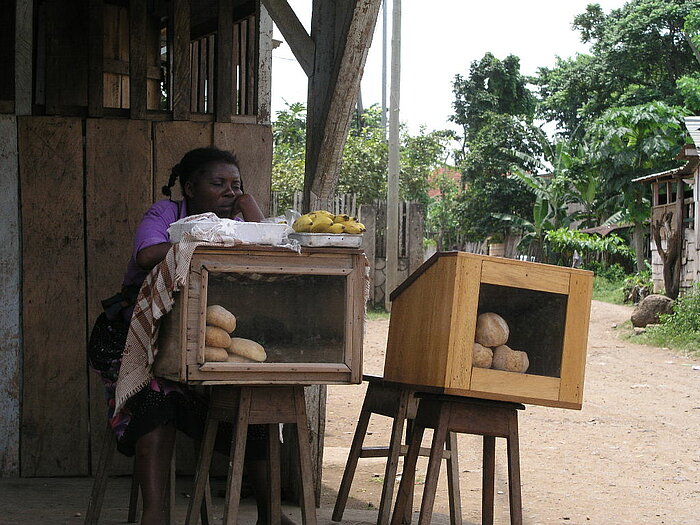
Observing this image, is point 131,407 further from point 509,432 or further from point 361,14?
point 361,14

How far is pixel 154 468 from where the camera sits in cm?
325

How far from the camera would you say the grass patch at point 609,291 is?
20.0m

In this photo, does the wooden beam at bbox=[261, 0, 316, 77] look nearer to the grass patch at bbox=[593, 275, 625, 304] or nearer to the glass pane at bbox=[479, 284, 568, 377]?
the glass pane at bbox=[479, 284, 568, 377]

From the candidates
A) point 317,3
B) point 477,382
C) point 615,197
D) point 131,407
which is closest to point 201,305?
point 131,407

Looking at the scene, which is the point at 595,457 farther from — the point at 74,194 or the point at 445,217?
the point at 445,217

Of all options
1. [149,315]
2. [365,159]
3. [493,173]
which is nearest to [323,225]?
[149,315]

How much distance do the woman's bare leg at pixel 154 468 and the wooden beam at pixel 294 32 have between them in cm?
196

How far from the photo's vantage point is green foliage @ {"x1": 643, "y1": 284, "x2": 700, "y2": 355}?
12.4 meters

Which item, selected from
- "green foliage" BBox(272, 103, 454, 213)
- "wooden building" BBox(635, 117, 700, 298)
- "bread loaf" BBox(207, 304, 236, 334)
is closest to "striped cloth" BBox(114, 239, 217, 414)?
"bread loaf" BBox(207, 304, 236, 334)

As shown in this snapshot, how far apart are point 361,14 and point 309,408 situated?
1913mm

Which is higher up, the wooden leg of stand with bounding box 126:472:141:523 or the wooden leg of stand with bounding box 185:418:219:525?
the wooden leg of stand with bounding box 185:418:219:525

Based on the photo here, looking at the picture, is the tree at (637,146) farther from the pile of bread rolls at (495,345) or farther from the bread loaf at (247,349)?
the bread loaf at (247,349)

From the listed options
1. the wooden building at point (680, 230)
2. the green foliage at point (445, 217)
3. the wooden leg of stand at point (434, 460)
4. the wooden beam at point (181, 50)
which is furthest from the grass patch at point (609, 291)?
the wooden leg of stand at point (434, 460)

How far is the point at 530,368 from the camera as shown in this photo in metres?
3.32
